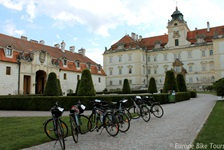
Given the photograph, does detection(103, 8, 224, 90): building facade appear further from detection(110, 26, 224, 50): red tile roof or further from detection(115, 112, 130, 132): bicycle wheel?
detection(115, 112, 130, 132): bicycle wheel

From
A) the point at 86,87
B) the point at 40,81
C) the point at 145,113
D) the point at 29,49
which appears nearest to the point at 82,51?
the point at 40,81

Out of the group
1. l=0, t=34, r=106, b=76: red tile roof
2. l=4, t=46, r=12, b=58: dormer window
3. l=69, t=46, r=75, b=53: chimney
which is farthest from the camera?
l=69, t=46, r=75, b=53: chimney

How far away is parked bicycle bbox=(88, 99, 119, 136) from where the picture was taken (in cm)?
706

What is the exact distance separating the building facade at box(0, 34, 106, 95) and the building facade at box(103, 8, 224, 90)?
926 inches

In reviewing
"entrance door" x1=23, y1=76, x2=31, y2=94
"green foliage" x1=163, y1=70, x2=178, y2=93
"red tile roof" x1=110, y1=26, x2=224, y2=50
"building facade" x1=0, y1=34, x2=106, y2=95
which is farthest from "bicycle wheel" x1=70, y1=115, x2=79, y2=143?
"red tile roof" x1=110, y1=26, x2=224, y2=50

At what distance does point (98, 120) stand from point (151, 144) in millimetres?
2520

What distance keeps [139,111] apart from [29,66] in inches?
969

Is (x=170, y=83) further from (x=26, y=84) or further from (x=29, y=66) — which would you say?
(x=26, y=84)

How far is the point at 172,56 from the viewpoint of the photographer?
59.8 meters

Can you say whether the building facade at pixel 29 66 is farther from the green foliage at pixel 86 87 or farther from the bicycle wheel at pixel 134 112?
the bicycle wheel at pixel 134 112

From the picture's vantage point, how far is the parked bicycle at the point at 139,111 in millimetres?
9992

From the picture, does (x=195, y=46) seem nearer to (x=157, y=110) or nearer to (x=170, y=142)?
Answer: (x=157, y=110)

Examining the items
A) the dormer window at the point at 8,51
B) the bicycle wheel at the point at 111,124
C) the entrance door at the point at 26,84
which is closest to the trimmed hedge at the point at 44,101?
the bicycle wheel at the point at 111,124

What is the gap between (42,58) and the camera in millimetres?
32625
